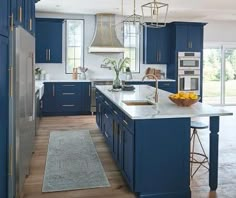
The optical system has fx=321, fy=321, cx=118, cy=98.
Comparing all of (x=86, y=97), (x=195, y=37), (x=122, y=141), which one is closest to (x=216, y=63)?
(x=195, y=37)

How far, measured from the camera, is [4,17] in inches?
88.3

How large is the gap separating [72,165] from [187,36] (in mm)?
5858

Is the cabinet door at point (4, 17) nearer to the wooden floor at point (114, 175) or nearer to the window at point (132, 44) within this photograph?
the wooden floor at point (114, 175)

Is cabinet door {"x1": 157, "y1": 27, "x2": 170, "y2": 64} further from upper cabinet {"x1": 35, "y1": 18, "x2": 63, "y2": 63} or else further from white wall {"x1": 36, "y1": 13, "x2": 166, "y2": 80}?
upper cabinet {"x1": 35, "y1": 18, "x2": 63, "y2": 63}

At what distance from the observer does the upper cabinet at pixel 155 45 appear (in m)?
8.90

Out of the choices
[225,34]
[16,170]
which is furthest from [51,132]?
[225,34]

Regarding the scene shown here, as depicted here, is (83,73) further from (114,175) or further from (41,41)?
(114,175)

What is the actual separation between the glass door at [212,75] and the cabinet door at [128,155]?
23.6ft

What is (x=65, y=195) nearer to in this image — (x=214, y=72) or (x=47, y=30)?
(x=47, y=30)

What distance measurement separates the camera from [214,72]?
33.4 ft

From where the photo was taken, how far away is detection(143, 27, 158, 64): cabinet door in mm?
8883

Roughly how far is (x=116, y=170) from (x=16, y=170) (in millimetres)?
1599

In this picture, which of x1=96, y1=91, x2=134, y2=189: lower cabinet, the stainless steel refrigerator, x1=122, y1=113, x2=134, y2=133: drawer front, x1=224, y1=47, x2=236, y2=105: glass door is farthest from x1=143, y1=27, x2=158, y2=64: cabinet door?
the stainless steel refrigerator

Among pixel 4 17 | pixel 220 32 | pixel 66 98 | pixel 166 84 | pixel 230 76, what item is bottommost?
pixel 66 98
